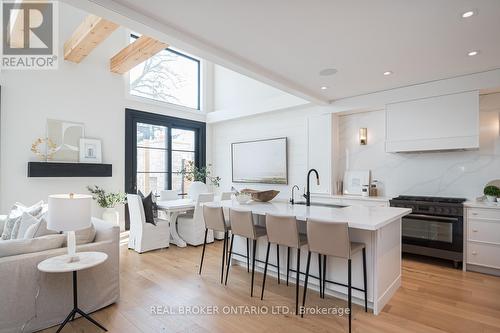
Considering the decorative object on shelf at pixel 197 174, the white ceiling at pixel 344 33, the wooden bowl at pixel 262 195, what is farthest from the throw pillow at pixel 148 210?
the white ceiling at pixel 344 33

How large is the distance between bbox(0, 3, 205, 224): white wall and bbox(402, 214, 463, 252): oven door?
205 inches

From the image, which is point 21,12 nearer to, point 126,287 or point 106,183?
point 106,183

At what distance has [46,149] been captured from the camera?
4.50m

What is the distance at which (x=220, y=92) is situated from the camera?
7.23 metres

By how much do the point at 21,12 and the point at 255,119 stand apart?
175 inches

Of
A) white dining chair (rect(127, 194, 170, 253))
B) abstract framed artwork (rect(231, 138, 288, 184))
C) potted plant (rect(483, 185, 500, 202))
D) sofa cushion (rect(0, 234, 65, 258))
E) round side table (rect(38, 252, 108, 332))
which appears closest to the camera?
round side table (rect(38, 252, 108, 332))

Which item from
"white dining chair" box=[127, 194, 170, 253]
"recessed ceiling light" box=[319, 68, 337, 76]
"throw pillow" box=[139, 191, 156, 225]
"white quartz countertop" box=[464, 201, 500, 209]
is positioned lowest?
"white dining chair" box=[127, 194, 170, 253]

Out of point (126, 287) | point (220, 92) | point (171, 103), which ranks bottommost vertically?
point (126, 287)

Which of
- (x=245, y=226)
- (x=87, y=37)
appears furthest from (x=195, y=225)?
(x=87, y=37)

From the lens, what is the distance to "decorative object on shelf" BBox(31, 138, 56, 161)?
438 centimetres

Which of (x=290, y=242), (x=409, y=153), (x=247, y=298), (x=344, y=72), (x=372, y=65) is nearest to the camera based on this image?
(x=290, y=242)

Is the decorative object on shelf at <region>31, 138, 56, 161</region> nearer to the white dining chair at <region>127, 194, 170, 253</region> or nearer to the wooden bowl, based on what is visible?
the white dining chair at <region>127, 194, 170, 253</region>

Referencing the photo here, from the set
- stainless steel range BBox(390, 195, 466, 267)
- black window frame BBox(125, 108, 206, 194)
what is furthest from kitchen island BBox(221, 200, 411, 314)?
black window frame BBox(125, 108, 206, 194)

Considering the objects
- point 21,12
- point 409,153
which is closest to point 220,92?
point 21,12
